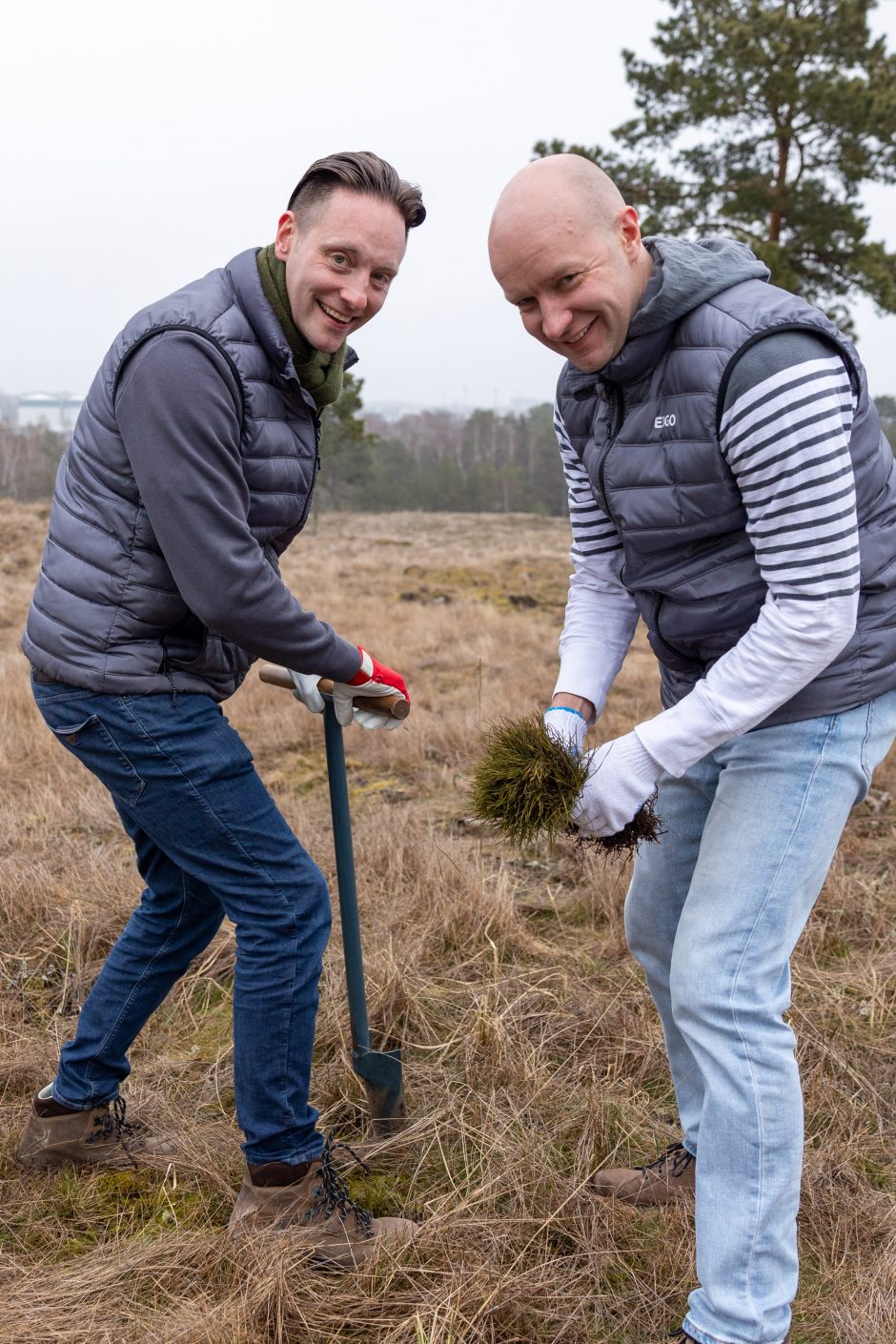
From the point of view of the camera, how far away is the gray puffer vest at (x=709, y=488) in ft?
6.17

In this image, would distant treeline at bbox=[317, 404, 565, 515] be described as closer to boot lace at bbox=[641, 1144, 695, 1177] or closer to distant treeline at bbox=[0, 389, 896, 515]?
distant treeline at bbox=[0, 389, 896, 515]

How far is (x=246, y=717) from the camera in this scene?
6.66 meters

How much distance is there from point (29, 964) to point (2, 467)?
70120 millimetres

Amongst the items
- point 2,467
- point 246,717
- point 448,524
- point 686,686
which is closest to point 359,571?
point 246,717

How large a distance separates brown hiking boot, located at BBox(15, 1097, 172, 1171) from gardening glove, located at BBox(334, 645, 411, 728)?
1.12m

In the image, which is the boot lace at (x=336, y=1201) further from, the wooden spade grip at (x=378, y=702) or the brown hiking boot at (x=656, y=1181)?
the wooden spade grip at (x=378, y=702)

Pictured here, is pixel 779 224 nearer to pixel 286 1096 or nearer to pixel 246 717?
pixel 246 717

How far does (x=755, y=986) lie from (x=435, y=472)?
198 feet

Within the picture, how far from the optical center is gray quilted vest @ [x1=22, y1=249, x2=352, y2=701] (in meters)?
2.09

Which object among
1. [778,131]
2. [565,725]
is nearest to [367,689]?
[565,725]

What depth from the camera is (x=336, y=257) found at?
2168mm

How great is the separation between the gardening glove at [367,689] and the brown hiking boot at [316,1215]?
995 mm

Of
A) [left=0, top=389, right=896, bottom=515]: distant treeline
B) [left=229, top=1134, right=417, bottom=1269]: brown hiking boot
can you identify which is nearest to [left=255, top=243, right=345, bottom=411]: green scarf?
[left=229, top=1134, right=417, bottom=1269]: brown hiking boot

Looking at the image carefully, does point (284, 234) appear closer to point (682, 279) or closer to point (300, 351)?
A: point (300, 351)
